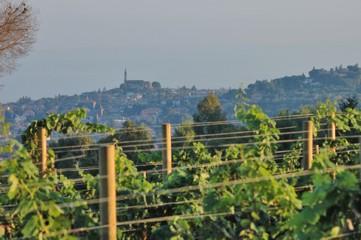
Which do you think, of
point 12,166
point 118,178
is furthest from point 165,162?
point 12,166

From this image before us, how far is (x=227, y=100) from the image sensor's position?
55.9 m

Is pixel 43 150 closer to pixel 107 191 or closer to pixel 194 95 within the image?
pixel 107 191

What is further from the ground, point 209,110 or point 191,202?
point 209,110

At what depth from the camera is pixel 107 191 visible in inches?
180

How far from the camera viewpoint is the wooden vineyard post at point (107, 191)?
4.54 metres

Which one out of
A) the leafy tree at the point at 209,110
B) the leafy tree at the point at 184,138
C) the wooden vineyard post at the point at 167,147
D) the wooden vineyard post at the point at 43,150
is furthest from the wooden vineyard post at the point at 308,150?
the leafy tree at the point at 209,110

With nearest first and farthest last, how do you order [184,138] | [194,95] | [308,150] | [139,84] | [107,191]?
[107,191] < [308,150] < [184,138] < [194,95] < [139,84]

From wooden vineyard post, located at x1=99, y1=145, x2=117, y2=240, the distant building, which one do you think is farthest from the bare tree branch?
the distant building

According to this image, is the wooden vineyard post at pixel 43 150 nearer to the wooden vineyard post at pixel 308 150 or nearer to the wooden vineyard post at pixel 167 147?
the wooden vineyard post at pixel 167 147

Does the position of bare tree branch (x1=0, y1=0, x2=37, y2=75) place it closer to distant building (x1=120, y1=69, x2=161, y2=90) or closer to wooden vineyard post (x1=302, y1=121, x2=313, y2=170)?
wooden vineyard post (x1=302, y1=121, x2=313, y2=170)

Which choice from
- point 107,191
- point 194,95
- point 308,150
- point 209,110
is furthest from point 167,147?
point 194,95

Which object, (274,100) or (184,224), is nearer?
(184,224)

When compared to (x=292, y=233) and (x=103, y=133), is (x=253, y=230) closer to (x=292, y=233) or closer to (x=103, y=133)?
(x=292, y=233)

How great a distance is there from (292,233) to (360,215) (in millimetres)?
739
